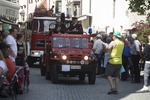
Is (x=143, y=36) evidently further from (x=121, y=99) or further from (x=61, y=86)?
(x=121, y=99)

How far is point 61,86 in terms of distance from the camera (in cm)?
1675

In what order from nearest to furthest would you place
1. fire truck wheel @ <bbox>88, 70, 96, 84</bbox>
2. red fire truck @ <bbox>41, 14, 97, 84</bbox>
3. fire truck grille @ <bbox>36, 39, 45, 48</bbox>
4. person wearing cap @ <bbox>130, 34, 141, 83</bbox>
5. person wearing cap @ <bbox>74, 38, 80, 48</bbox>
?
red fire truck @ <bbox>41, 14, 97, 84</bbox>
fire truck wheel @ <bbox>88, 70, 96, 84</bbox>
person wearing cap @ <bbox>74, 38, 80, 48</bbox>
person wearing cap @ <bbox>130, 34, 141, 83</bbox>
fire truck grille @ <bbox>36, 39, 45, 48</bbox>

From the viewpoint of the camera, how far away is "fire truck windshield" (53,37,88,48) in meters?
18.2

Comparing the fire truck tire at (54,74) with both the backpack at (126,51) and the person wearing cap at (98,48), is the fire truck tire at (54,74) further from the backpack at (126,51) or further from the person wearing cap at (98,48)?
the person wearing cap at (98,48)

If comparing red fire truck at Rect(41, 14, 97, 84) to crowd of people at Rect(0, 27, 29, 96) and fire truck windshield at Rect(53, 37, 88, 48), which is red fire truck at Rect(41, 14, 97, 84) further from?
crowd of people at Rect(0, 27, 29, 96)

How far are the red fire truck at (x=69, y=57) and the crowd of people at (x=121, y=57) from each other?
884mm

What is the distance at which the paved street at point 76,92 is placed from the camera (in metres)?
13.6

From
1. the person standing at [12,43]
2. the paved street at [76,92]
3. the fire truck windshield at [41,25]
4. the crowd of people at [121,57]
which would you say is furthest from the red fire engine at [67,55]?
the fire truck windshield at [41,25]

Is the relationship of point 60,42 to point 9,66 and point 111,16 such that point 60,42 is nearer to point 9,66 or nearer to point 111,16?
point 9,66

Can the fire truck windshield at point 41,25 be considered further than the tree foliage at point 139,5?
Yes

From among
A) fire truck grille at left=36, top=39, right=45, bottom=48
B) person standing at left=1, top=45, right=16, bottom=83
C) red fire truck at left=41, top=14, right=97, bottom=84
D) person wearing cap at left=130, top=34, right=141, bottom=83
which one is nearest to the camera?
person standing at left=1, top=45, right=16, bottom=83

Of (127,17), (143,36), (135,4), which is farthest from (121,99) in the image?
(127,17)

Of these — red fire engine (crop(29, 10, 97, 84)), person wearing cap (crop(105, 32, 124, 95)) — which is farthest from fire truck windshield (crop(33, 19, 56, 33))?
person wearing cap (crop(105, 32, 124, 95))

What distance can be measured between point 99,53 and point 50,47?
4.51m
